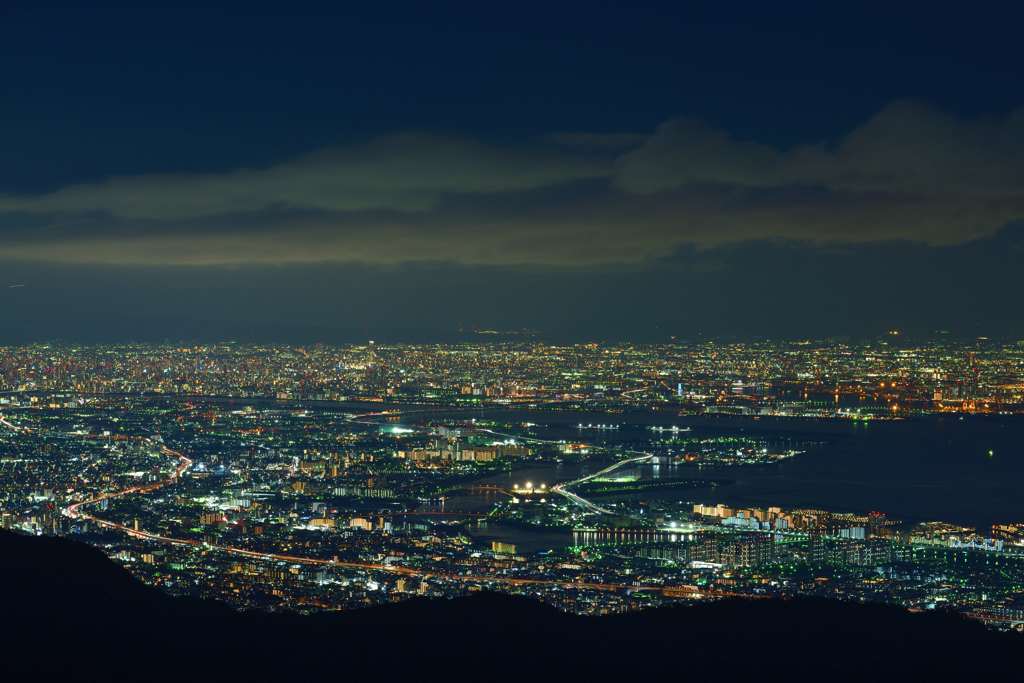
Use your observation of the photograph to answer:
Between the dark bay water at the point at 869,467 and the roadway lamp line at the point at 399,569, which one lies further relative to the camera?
the dark bay water at the point at 869,467

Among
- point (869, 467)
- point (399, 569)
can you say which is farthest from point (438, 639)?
point (869, 467)

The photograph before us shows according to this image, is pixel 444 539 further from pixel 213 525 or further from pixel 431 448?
pixel 431 448

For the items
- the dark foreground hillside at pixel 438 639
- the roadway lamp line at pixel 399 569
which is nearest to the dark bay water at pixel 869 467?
the roadway lamp line at pixel 399 569

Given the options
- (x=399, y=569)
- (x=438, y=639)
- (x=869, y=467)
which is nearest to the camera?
(x=438, y=639)

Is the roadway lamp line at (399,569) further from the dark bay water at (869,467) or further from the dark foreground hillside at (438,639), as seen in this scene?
the dark bay water at (869,467)

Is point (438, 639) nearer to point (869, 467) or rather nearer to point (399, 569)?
point (399, 569)

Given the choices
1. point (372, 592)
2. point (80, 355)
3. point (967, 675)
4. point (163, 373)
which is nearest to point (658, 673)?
point (967, 675)

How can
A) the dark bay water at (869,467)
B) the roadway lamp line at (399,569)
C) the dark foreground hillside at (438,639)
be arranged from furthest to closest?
1. the dark bay water at (869,467)
2. the roadway lamp line at (399,569)
3. the dark foreground hillside at (438,639)

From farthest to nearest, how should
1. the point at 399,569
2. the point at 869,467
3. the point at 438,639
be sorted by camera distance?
1. the point at 869,467
2. the point at 399,569
3. the point at 438,639
